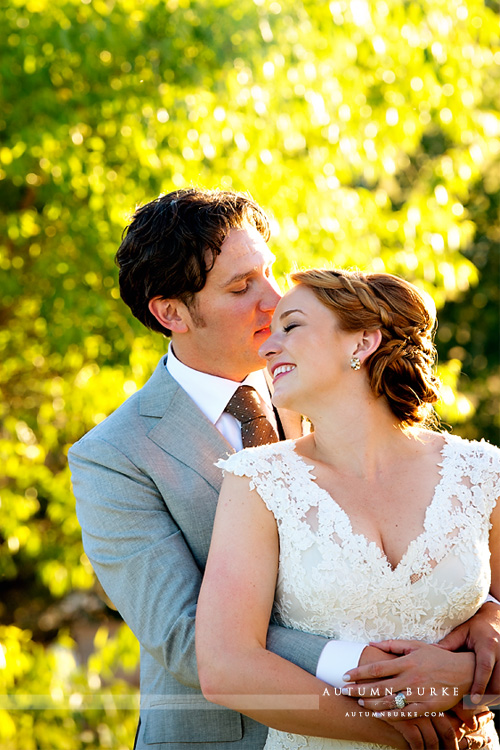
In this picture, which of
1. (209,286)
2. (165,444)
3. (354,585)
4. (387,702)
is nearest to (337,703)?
(387,702)

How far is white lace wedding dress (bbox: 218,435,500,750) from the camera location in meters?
2.04

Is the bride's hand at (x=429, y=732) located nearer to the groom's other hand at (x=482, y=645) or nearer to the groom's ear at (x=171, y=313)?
the groom's other hand at (x=482, y=645)

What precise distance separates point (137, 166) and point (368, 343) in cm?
265

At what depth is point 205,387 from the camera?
2691 millimetres

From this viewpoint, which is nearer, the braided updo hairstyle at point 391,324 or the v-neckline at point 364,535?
the v-neckline at point 364,535

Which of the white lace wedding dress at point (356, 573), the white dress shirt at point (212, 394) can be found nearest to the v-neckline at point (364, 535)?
the white lace wedding dress at point (356, 573)

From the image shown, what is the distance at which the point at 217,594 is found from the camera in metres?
1.96

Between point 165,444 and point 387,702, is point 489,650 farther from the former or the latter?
point 165,444

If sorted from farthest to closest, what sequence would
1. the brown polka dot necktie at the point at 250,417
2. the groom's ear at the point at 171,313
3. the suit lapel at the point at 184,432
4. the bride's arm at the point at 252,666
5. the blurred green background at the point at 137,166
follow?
the blurred green background at the point at 137,166
the groom's ear at the point at 171,313
the brown polka dot necktie at the point at 250,417
the suit lapel at the point at 184,432
the bride's arm at the point at 252,666

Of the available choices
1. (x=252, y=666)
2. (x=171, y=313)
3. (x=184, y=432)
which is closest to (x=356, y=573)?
(x=252, y=666)

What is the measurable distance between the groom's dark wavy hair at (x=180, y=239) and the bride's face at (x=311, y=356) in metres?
0.55

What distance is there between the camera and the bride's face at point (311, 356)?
7.19ft

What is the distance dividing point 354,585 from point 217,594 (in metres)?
0.34

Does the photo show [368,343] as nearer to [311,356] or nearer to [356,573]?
[311,356]
